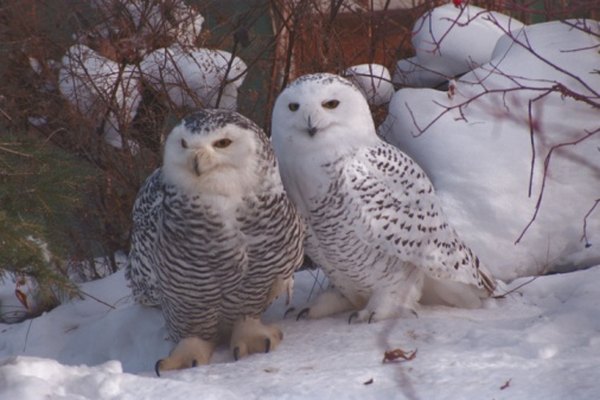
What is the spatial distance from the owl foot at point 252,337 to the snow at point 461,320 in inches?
2.4

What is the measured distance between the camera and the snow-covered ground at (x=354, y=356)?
2840 millimetres

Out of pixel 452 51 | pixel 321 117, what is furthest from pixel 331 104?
pixel 452 51

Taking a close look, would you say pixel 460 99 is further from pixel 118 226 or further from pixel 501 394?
pixel 501 394

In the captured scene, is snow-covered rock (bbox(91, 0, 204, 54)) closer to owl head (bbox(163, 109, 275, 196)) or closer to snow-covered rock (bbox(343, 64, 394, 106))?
snow-covered rock (bbox(343, 64, 394, 106))

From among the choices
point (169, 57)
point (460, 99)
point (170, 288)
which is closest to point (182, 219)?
point (170, 288)

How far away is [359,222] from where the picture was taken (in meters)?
3.63

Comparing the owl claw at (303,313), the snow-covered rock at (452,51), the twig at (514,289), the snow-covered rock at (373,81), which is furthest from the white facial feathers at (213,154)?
the snow-covered rock at (452,51)

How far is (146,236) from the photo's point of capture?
3607mm

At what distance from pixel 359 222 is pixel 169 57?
1801 millimetres

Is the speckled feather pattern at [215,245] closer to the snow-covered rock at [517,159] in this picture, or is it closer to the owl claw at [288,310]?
the owl claw at [288,310]

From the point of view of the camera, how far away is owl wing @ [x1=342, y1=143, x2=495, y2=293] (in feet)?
12.0

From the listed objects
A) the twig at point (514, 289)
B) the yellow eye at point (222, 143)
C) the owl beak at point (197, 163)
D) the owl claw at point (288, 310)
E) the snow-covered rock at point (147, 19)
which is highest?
the snow-covered rock at point (147, 19)

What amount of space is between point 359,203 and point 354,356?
60 cm

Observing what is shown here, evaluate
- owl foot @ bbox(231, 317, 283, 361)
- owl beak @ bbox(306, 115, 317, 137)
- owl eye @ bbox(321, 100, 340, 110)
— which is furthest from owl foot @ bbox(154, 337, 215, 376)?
owl eye @ bbox(321, 100, 340, 110)
